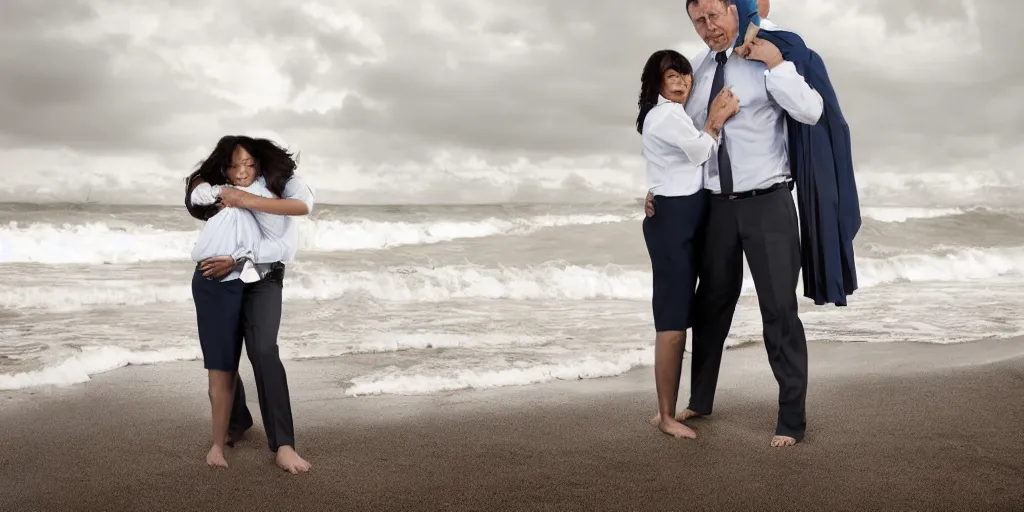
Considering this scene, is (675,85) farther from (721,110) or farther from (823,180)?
(823,180)

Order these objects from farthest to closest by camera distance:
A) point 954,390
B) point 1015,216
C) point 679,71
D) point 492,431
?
point 1015,216
point 954,390
point 492,431
point 679,71

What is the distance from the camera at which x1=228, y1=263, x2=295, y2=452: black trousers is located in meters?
3.16

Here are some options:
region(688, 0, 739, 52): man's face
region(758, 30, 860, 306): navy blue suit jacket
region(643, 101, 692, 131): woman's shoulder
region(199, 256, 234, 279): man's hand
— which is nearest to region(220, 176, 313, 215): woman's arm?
region(199, 256, 234, 279): man's hand

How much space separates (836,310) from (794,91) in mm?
5356

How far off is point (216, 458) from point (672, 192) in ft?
6.83

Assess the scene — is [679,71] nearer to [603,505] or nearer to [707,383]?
[707,383]

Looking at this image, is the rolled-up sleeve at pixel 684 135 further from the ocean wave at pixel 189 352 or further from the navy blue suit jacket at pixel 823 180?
the ocean wave at pixel 189 352

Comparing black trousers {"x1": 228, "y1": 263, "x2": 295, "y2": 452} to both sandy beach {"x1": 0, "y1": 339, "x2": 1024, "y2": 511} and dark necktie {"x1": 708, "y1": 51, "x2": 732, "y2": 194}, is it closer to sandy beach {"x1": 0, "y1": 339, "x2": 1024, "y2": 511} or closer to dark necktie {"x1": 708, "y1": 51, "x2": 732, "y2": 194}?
sandy beach {"x1": 0, "y1": 339, "x2": 1024, "y2": 511}

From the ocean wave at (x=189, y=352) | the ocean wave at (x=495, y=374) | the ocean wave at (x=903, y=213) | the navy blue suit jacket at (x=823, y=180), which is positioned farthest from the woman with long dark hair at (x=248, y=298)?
the ocean wave at (x=903, y=213)

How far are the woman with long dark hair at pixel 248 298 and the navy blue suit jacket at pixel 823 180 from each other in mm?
1975

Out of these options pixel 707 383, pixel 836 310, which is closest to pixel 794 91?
pixel 707 383

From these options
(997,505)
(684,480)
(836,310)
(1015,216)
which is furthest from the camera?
(1015,216)

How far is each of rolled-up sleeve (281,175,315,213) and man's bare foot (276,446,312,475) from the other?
920 mm

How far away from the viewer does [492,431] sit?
3.65 meters
